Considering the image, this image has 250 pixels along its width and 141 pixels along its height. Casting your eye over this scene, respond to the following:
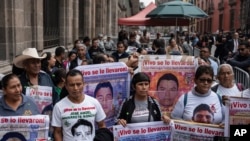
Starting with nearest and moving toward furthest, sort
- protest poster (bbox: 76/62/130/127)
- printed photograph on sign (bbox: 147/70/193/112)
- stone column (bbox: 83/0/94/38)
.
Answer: protest poster (bbox: 76/62/130/127) < printed photograph on sign (bbox: 147/70/193/112) < stone column (bbox: 83/0/94/38)

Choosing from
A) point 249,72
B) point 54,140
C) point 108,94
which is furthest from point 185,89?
point 249,72

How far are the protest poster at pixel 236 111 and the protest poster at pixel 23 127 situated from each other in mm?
1702

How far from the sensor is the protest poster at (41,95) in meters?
4.59

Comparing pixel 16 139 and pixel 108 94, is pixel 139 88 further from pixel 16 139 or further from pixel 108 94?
pixel 16 139

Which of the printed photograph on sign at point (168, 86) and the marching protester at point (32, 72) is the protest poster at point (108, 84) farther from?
the marching protester at point (32, 72)

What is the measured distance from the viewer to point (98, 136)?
4.05m

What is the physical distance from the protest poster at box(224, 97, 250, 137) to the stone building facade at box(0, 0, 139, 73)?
5140 mm

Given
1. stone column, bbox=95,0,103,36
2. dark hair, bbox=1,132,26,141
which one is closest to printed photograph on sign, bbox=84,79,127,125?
dark hair, bbox=1,132,26,141

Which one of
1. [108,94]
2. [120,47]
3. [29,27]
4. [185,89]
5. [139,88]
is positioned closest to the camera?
[139,88]

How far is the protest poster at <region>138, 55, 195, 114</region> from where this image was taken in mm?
5273

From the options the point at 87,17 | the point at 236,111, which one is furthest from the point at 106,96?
the point at 87,17

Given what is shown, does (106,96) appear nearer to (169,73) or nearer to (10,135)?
(169,73)

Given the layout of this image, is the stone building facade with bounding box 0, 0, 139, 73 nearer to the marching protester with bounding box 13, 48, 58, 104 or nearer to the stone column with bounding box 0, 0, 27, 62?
the stone column with bounding box 0, 0, 27, 62

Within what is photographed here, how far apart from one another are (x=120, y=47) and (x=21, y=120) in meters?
5.50
